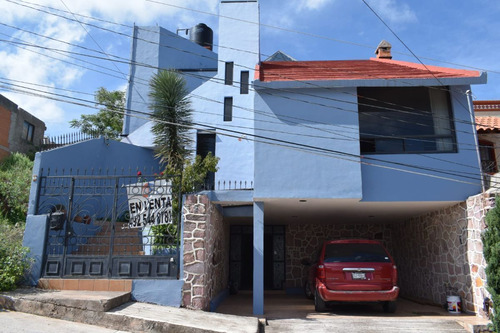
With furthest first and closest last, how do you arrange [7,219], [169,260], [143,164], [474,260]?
1. [143,164]
2. [7,219]
3. [474,260]
4. [169,260]

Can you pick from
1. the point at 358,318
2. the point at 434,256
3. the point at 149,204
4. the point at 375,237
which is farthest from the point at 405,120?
the point at 149,204

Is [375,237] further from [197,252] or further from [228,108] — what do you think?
[197,252]

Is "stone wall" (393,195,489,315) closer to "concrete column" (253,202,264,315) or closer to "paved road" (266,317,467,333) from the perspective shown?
"paved road" (266,317,467,333)

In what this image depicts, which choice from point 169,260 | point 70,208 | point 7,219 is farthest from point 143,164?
point 169,260

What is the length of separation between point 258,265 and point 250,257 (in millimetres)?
5674

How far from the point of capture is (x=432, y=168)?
880cm

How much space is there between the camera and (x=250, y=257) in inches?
553

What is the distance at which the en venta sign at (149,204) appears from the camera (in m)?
7.99

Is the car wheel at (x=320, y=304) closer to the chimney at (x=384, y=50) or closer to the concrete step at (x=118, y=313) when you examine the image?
the concrete step at (x=118, y=313)

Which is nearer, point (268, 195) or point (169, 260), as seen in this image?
point (169, 260)

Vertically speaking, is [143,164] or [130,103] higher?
[130,103]

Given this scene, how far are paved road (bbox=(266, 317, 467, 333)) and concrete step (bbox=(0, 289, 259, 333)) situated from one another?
2.65 feet

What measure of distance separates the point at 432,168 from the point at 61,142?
14.3 m

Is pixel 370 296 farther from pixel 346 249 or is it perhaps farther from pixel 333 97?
pixel 333 97
